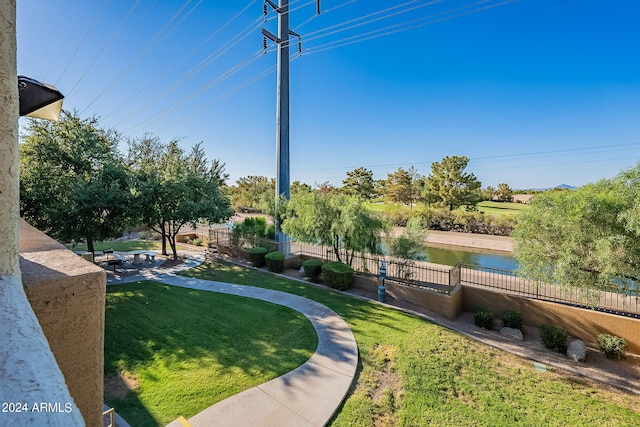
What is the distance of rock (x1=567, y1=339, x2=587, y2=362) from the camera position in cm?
773

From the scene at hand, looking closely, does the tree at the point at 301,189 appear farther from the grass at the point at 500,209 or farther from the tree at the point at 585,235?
the grass at the point at 500,209

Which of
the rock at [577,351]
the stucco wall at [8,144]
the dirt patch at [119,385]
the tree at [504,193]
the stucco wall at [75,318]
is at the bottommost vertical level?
the rock at [577,351]

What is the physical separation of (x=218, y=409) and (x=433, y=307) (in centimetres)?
751

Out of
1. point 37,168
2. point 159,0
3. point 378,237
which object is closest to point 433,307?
point 378,237

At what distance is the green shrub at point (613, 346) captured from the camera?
7.84 metres

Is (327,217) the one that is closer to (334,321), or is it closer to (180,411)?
(334,321)

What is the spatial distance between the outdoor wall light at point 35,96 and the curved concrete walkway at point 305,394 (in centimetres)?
467

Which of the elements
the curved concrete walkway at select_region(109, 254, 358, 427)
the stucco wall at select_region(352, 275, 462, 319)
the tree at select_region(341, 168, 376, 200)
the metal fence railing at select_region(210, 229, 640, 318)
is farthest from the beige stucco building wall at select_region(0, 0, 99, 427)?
the tree at select_region(341, 168, 376, 200)

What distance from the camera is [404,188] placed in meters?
42.0

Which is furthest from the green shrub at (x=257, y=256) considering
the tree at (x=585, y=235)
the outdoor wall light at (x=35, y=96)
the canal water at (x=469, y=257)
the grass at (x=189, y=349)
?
the outdoor wall light at (x=35, y=96)

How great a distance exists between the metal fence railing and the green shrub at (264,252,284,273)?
59.8 inches

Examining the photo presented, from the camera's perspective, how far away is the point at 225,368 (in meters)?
6.25

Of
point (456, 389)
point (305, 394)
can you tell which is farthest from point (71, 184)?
point (456, 389)

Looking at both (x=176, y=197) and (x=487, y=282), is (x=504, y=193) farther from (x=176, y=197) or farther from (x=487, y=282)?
(x=176, y=197)
